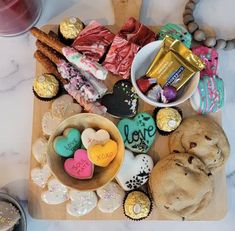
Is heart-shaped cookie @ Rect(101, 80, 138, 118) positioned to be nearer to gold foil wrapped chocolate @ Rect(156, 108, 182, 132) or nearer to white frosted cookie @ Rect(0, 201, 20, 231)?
gold foil wrapped chocolate @ Rect(156, 108, 182, 132)

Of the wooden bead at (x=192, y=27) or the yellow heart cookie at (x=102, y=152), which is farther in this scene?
the wooden bead at (x=192, y=27)

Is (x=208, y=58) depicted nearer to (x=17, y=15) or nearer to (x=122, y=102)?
(x=122, y=102)

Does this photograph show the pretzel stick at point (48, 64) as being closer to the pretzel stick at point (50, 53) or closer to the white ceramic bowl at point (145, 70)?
the pretzel stick at point (50, 53)

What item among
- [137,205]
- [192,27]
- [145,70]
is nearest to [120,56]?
[145,70]

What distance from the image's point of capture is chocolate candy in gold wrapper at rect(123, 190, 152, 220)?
0.91 m

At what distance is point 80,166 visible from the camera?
0.88 meters

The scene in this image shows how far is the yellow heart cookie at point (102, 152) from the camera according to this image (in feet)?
2.84

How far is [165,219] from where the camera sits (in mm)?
939

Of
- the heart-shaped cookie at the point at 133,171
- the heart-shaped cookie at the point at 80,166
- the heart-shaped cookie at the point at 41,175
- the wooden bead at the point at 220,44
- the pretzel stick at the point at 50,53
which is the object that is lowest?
the heart-shaped cookie at the point at 41,175

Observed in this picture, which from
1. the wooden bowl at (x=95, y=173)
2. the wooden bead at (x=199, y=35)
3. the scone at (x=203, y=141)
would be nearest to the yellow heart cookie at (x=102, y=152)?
the wooden bowl at (x=95, y=173)

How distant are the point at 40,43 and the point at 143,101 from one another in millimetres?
210

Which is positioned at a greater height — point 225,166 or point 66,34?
point 66,34

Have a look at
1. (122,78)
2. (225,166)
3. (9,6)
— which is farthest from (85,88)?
(225,166)

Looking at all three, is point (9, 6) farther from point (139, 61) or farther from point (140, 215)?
point (140, 215)
